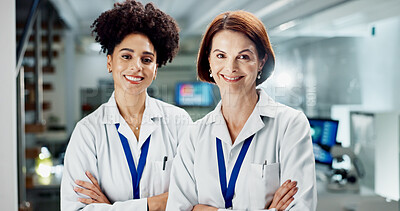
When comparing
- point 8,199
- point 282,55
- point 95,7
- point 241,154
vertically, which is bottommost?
point 8,199

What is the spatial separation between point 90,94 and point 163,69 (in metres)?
0.49

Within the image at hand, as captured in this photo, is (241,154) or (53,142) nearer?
(241,154)

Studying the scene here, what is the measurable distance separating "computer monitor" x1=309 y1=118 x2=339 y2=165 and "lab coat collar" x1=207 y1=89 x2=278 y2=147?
200cm

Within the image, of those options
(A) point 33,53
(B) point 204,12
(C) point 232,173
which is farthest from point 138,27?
(A) point 33,53

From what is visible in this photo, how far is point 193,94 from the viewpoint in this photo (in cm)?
222

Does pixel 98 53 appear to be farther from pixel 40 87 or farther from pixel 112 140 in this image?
pixel 40 87

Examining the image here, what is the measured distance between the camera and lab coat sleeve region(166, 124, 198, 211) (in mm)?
1978

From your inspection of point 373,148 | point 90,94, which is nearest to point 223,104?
point 90,94

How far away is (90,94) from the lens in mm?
2305

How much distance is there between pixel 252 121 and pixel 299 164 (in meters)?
0.32

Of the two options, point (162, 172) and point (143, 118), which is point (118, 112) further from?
point (162, 172)

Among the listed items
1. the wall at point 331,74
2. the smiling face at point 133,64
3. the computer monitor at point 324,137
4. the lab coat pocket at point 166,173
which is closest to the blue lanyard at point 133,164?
the lab coat pocket at point 166,173

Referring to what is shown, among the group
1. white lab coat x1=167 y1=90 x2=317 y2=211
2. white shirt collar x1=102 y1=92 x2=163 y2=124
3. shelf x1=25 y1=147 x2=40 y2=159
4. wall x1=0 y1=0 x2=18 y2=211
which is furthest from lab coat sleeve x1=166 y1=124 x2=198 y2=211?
shelf x1=25 y1=147 x2=40 y2=159

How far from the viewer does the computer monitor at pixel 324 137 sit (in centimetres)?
380
